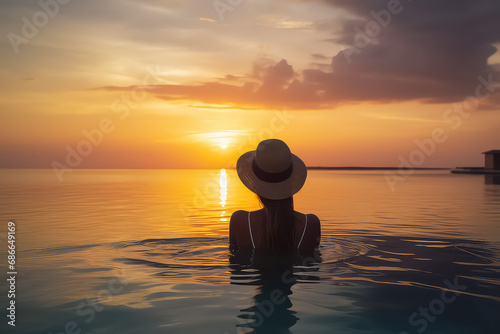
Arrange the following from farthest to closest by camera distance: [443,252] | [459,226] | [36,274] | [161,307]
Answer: [459,226], [443,252], [36,274], [161,307]

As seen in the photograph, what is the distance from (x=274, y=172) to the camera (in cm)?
595

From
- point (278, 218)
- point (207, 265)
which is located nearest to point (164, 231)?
point (207, 265)

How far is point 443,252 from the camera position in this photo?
8703 millimetres

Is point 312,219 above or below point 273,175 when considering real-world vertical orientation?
below

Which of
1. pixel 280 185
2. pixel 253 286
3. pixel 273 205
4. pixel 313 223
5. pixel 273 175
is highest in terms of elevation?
pixel 273 175

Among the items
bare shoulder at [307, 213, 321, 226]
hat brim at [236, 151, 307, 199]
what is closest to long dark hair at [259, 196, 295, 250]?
hat brim at [236, 151, 307, 199]

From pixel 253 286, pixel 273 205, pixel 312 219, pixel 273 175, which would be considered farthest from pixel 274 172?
pixel 253 286

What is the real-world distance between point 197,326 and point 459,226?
1114cm

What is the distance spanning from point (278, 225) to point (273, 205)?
408 mm

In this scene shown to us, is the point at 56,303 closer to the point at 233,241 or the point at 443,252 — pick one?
the point at 233,241

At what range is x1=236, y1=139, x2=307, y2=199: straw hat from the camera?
5.89 m

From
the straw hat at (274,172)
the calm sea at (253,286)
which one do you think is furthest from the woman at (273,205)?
the calm sea at (253,286)

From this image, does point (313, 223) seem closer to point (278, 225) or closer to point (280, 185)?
point (278, 225)

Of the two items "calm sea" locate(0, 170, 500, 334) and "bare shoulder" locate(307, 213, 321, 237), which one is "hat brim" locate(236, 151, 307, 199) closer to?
"bare shoulder" locate(307, 213, 321, 237)
